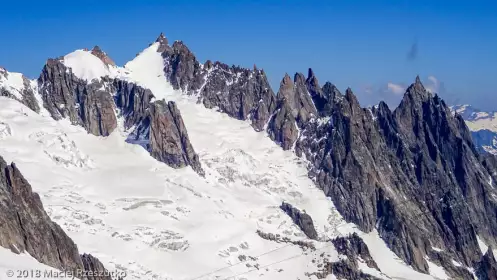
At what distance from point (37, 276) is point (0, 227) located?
19025mm

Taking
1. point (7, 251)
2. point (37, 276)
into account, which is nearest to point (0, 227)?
point (7, 251)

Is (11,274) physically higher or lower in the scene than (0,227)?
lower

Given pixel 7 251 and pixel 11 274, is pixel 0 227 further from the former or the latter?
pixel 11 274

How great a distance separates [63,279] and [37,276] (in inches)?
406

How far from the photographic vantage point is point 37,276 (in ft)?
623

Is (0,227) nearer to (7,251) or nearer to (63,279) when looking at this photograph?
(7,251)

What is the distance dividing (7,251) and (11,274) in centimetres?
1808

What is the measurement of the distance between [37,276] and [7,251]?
1352 centimetres

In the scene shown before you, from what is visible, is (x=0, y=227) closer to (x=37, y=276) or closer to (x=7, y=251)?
(x=7, y=251)

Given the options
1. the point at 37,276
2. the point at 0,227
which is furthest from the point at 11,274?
the point at 0,227

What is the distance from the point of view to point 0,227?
655 ft

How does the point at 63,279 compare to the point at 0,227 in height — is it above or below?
below

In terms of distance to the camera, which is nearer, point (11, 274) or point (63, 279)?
point (11, 274)

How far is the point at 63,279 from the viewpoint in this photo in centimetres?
19888
